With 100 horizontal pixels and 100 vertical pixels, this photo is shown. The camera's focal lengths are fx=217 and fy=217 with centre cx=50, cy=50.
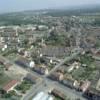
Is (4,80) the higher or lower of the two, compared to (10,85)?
lower

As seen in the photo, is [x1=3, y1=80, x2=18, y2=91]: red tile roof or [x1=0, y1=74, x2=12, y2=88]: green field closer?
[x1=3, y1=80, x2=18, y2=91]: red tile roof

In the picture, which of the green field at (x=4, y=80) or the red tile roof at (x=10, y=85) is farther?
the green field at (x=4, y=80)

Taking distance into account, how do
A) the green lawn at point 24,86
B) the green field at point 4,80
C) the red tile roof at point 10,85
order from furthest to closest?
the green field at point 4,80 < the green lawn at point 24,86 < the red tile roof at point 10,85

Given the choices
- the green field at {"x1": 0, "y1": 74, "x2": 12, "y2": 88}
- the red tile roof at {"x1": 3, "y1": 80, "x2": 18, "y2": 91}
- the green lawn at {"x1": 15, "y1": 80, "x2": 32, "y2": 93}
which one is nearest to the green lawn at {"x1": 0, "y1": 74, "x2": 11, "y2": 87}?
the green field at {"x1": 0, "y1": 74, "x2": 12, "y2": 88}

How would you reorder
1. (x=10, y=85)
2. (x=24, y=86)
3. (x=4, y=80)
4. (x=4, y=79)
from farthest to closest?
(x=4, y=79), (x=4, y=80), (x=24, y=86), (x=10, y=85)

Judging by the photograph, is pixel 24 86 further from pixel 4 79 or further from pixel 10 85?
pixel 4 79

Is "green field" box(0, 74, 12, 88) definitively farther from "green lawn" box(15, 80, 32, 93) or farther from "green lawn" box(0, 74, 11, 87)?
"green lawn" box(15, 80, 32, 93)

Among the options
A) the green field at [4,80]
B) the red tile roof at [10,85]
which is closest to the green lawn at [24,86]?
the red tile roof at [10,85]

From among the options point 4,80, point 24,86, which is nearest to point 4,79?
point 4,80

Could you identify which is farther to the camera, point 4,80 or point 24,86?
point 4,80

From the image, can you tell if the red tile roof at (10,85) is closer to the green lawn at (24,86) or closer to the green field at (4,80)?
the green lawn at (24,86)

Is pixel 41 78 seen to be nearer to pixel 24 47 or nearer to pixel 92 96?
pixel 92 96
